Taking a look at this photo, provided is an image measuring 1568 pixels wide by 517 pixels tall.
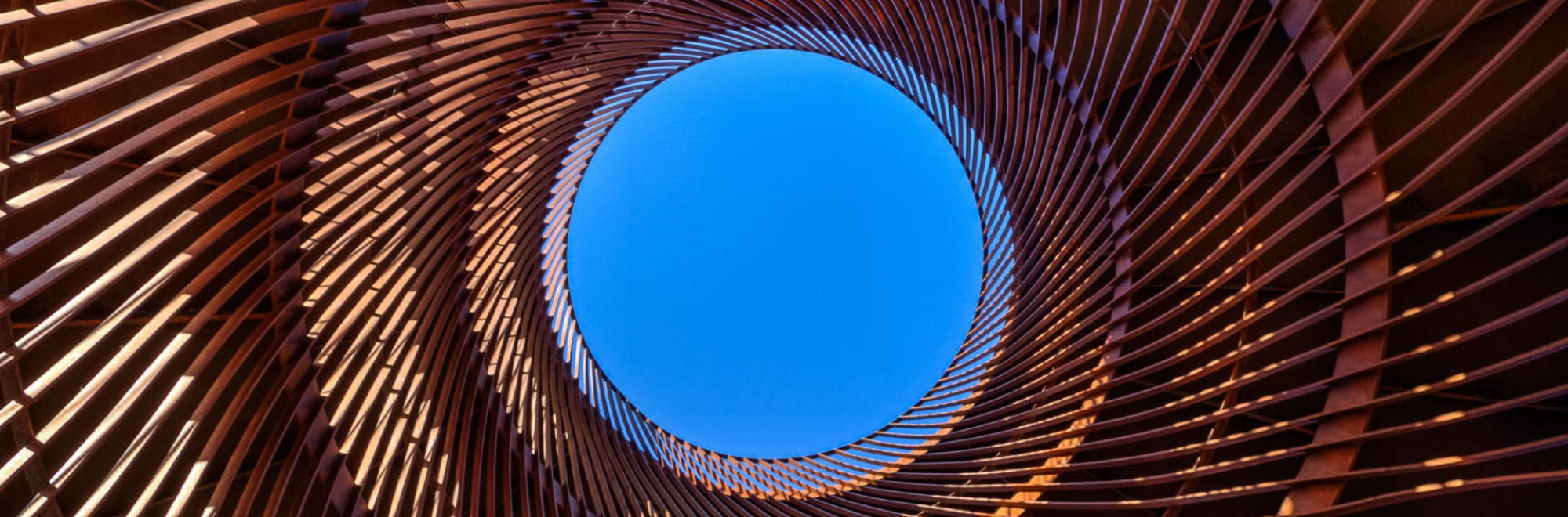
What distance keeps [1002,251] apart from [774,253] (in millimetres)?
14028

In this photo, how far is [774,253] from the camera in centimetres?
2644

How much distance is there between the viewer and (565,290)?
1708 centimetres

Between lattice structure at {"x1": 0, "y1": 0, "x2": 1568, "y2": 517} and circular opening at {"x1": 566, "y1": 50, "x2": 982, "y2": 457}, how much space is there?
9395 mm

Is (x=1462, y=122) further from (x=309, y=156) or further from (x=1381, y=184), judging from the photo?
(x=309, y=156)

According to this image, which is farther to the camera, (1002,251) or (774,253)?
(774,253)

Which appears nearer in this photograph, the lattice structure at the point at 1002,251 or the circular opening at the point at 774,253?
the lattice structure at the point at 1002,251

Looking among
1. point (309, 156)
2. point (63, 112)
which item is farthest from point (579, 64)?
point (63, 112)

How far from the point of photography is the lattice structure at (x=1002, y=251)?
507 centimetres

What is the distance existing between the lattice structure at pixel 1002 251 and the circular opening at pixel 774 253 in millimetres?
9395

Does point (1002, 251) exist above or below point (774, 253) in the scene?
below

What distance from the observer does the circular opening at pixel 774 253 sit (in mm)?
22203

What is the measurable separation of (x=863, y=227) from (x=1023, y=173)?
15564mm

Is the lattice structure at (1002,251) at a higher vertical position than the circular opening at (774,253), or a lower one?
lower

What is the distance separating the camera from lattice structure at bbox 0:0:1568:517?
507 cm
